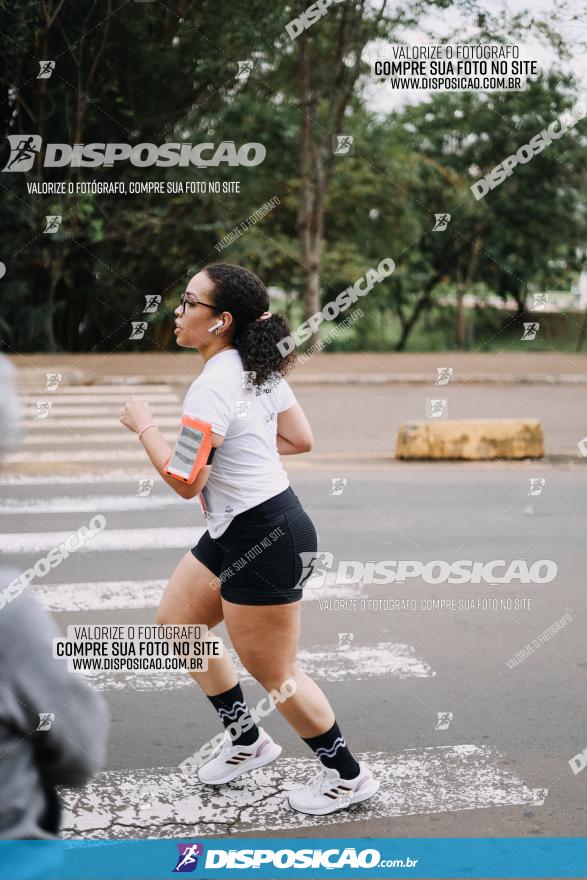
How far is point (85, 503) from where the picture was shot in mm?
8820

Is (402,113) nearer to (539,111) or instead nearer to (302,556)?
(539,111)

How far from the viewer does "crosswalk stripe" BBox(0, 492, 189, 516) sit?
8.55 meters

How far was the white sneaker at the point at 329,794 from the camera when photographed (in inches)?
150

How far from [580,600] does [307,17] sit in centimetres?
1321

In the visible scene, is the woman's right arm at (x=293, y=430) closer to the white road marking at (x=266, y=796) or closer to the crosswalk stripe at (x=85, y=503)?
the white road marking at (x=266, y=796)

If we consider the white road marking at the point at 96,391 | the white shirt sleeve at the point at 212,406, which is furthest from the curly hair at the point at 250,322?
the white road marking at the point at 96,391

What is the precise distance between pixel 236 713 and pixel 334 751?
431 mm

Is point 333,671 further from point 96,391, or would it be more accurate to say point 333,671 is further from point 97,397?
point 96,391

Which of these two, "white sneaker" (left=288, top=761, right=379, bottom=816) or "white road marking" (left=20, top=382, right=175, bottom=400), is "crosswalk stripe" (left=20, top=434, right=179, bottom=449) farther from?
"white sneaker" (left=288, top=761, right=379, bottom=816)

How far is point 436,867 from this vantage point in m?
3.50

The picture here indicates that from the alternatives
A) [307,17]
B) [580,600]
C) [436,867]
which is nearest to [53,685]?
[436,867]

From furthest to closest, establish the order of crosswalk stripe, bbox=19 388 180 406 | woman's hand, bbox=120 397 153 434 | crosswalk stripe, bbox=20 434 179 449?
crosswalk stripe, bbox=19 388 180 406 → crosswalk stripe, bbox=20 434 179 449 → woman's hand, bbox=120 397 153 434

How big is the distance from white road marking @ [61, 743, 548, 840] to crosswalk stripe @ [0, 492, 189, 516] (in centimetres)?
457

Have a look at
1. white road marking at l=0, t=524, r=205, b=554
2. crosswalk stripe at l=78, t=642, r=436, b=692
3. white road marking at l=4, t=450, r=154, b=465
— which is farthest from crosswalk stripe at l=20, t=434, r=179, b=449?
crosswalk stripe at l=78, t=642, r=436, b=692
